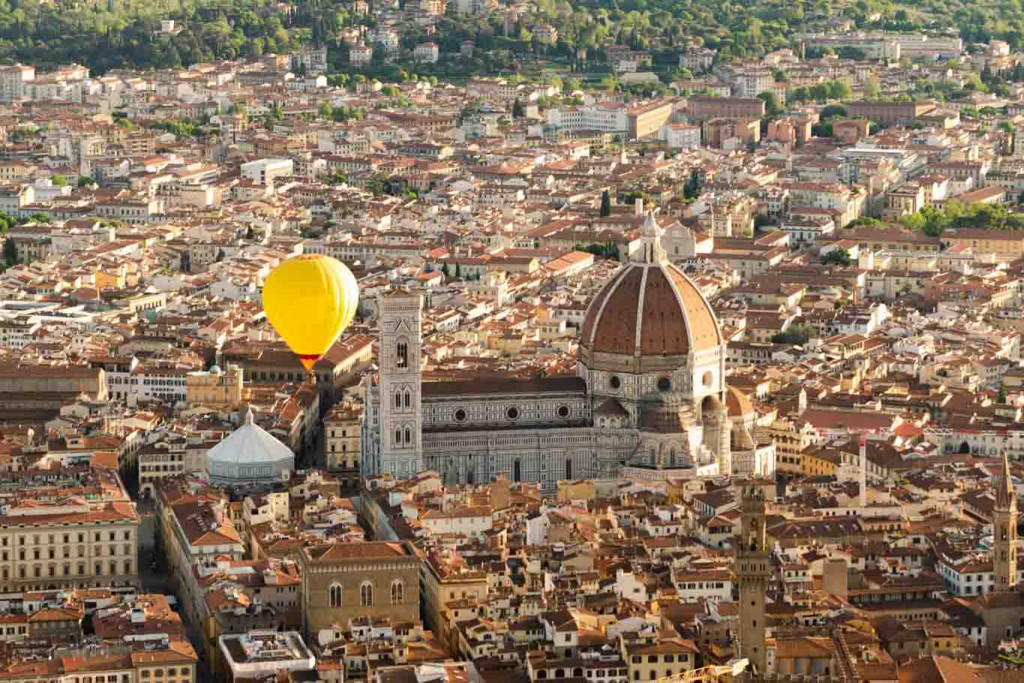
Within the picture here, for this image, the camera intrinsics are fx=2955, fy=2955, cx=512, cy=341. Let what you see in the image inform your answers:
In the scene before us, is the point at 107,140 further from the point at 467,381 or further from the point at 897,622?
the point at 897,622

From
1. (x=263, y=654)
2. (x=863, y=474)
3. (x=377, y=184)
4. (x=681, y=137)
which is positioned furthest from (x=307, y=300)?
(x=681, y=137)

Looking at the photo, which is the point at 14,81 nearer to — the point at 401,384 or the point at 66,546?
the point at 401,384

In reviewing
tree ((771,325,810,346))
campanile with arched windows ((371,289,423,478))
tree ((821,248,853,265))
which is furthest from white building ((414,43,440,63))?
campanile with arched windows ((371,289,423,478))

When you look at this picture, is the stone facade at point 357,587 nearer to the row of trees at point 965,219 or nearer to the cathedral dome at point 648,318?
the cathedral dome at point 648,318

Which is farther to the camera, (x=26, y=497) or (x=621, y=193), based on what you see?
(x=621, y=193)

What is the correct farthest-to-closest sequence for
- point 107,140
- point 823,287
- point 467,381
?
point 107,140, point 823,287, point 467,381

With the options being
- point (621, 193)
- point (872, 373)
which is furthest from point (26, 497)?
point (621, 193)

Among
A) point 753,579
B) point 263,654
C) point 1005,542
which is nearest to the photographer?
point 753,579
